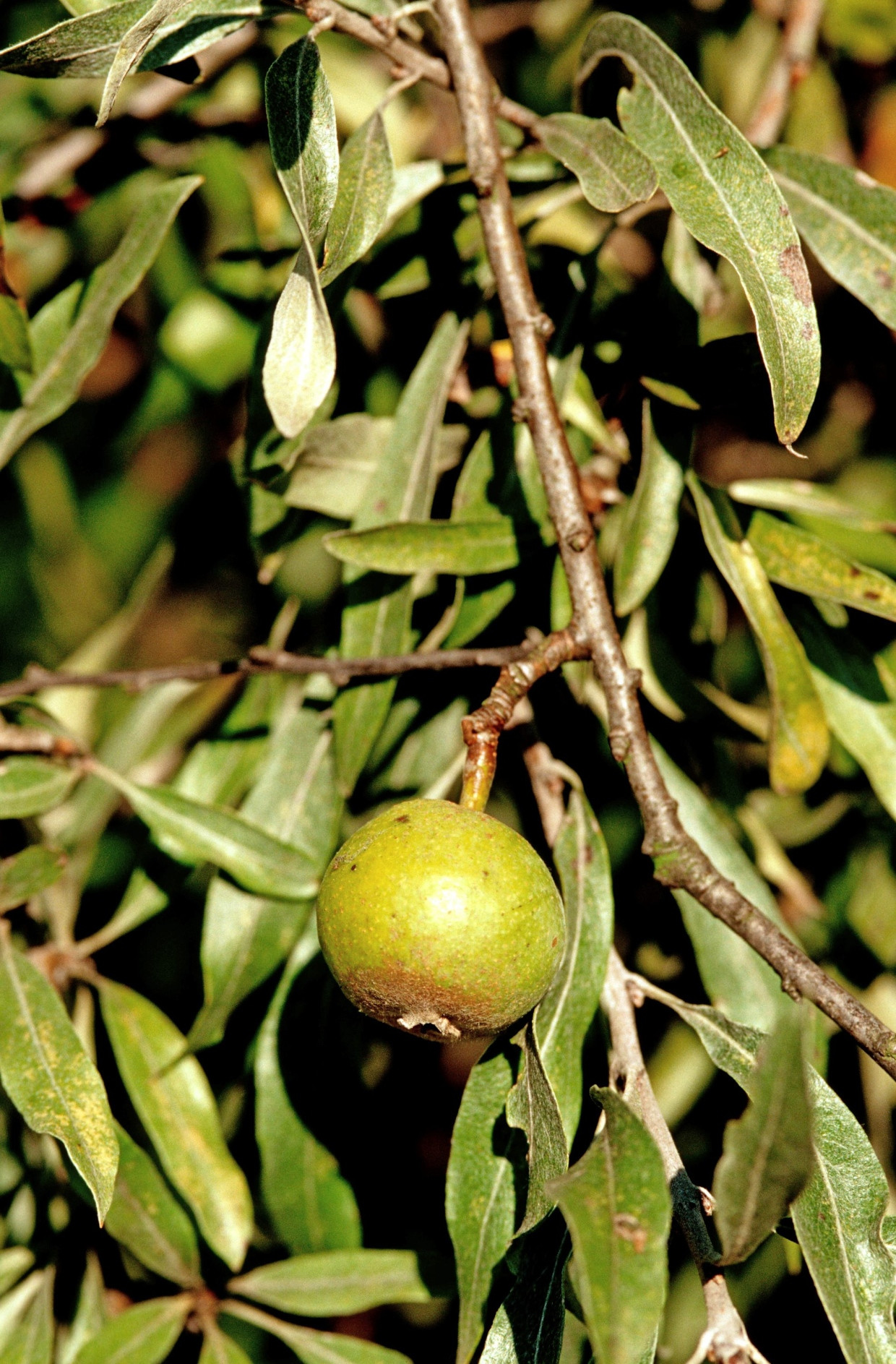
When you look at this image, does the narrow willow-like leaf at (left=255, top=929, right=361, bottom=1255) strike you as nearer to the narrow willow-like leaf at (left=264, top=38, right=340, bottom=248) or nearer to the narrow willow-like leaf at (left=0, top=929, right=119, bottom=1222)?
the narrow willow-like leaf at (left=0, top=929, right=119, bottom=1222)

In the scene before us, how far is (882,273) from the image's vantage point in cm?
136

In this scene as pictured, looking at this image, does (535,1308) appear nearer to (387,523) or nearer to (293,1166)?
(293,1166)

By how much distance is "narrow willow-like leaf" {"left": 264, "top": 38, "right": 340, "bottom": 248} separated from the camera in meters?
1.05

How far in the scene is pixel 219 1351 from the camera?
57.2 inches

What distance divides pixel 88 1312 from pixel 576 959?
920 millimetres

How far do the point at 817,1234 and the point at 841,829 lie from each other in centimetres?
104

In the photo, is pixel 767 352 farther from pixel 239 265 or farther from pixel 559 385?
pixel 239 265

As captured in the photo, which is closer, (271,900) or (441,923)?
(441,923)

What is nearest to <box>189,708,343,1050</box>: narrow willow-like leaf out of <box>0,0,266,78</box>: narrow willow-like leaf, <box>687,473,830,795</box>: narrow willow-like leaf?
<box>687,473,830,795</box>: narrow willow-like leaf

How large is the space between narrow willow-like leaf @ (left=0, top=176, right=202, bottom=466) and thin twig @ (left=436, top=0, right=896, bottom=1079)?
1.20ft

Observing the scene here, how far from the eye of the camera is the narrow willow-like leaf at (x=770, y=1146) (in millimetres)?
775

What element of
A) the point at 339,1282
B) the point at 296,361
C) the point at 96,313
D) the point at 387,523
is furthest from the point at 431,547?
the point at 339,1282

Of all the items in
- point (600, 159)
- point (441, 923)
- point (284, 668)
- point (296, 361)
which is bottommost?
point (284, 668)

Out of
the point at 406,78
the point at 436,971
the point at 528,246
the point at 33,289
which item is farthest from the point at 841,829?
the point at 33,289
